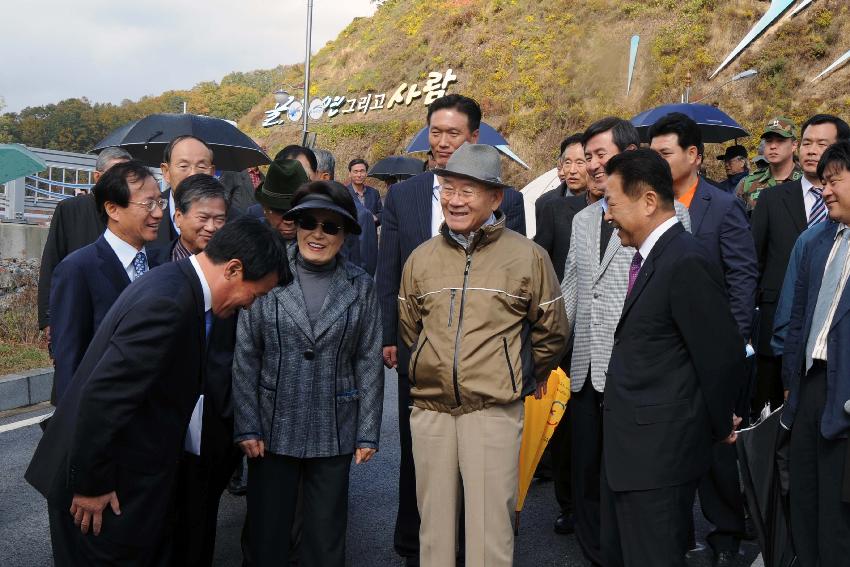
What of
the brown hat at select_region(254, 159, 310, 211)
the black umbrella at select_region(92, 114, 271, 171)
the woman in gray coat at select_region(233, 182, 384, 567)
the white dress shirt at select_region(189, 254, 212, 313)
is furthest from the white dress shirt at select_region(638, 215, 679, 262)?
the black umbrella at select_region(92, 114, 271, 171)

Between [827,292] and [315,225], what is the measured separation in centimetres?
208

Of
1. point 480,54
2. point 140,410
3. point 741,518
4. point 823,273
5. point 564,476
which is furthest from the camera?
point 480,54

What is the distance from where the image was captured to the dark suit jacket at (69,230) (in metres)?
4.96

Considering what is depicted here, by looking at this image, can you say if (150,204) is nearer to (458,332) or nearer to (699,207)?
(458,332)

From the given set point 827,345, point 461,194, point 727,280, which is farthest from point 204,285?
point 727,280

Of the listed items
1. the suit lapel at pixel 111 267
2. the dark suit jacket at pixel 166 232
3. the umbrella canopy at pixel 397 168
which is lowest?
the suit lapel at pixel 111 267

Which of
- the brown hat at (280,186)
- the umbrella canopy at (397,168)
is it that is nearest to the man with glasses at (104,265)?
the brown hat at (280,186)

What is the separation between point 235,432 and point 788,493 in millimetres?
2292

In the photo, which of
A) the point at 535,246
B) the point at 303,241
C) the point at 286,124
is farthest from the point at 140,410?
the point at 286,124

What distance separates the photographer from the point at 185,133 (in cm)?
626

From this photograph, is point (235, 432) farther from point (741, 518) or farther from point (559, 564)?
point (741, 518)

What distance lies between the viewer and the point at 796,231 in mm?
4957

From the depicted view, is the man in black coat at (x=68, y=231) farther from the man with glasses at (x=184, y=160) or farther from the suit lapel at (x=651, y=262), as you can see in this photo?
the suit lapel at (x=651, y=262)

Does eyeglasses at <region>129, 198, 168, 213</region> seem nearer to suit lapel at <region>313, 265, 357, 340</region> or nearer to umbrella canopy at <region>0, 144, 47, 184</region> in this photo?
suit lapel at <region>313, 265, 357, 340</region>
